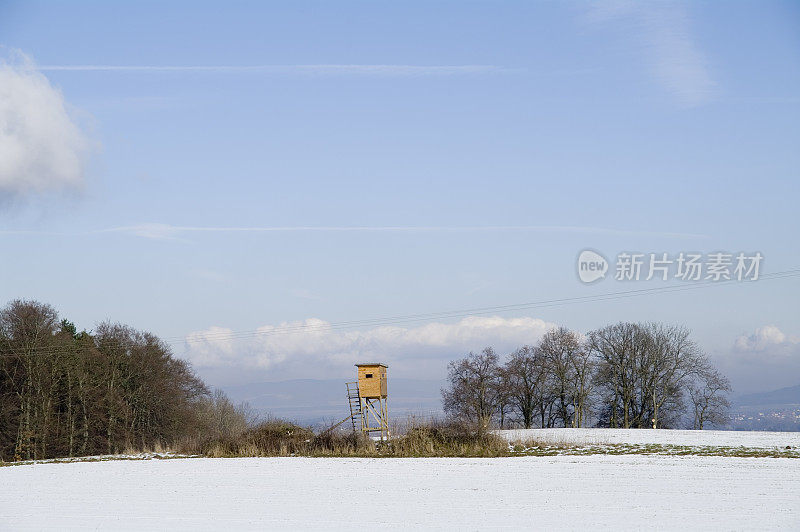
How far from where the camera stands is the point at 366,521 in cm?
1689

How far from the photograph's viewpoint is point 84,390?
52500mm

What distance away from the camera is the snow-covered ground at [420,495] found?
16.7 m

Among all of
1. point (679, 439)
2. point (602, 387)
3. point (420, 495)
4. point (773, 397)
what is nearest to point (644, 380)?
point (602, 387)

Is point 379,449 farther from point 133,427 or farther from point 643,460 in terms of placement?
point 133,427

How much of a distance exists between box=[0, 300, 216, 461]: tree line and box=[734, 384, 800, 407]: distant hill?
4020 inches

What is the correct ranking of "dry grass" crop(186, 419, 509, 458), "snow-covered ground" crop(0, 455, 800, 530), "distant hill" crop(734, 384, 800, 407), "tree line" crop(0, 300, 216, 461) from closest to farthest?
1. "snow-covered ground" crop(0, 455, 800, 530)
2. "dry grass" crop(186, 419, 509, 458)
3. "tree line" crop(0, 300, 216, 461)
4. "distant hill" crop(734, 384, 800, 407)

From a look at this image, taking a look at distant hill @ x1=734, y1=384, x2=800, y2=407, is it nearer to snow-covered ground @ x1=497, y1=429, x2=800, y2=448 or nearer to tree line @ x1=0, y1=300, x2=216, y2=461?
snow-covered ground @ x1=497, y1=429, x2=800, y2=448

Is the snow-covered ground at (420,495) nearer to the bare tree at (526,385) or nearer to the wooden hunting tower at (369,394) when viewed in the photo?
the wooden hunting tower at (369,394)

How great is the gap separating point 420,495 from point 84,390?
125ft

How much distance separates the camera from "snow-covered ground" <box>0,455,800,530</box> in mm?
16672

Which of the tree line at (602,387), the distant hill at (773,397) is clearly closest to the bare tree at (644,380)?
the tree line at (602,387)

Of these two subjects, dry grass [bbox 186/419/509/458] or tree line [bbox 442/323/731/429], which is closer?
dry grass [bbox 186/419/509/458]

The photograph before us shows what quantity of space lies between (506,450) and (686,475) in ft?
33.1

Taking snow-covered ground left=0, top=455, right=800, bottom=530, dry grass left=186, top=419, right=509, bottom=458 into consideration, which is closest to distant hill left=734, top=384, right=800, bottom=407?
dry grass left=186, top=419, right=509, bottom=458
